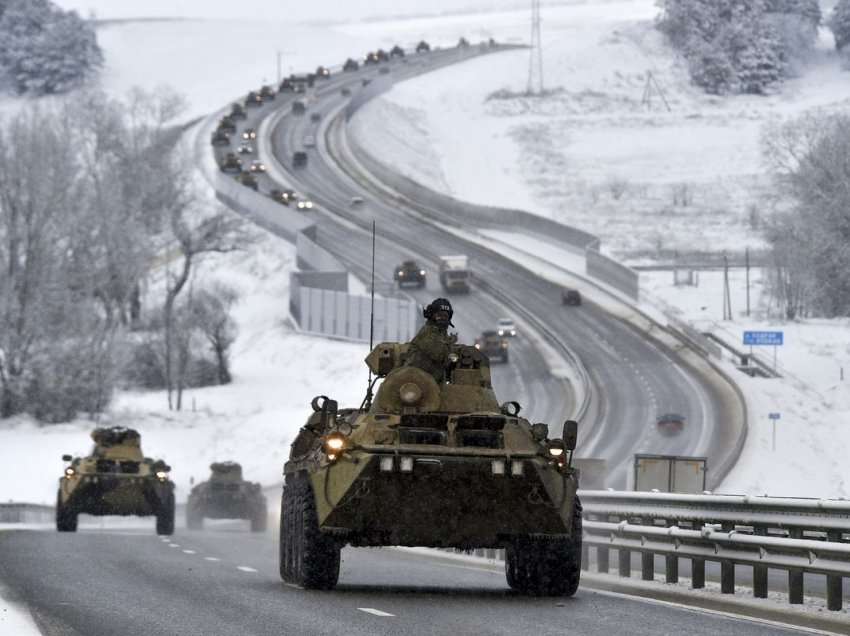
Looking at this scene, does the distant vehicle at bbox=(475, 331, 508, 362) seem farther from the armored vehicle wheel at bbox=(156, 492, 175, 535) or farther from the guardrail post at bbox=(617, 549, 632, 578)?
the guardrail post at bbox=(617, 549, 632, 578)

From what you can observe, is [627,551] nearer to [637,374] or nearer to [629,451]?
[629,451]

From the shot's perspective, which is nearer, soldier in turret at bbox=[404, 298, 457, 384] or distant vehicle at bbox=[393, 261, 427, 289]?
soldier in turret at bbox=[404, 298, 457, 384]

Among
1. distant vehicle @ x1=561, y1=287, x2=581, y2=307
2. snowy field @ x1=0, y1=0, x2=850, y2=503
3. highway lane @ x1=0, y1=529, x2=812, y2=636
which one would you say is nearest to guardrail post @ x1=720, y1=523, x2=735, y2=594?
highway lane @ x1=0, y1=529, x2=812, y2=636

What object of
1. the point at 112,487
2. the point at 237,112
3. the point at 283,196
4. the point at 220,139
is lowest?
the point at 112,487

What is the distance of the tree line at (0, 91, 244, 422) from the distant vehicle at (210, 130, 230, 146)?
2656 cm

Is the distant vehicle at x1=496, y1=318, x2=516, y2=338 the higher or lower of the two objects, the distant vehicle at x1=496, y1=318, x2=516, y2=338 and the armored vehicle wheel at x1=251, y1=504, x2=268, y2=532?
the higher

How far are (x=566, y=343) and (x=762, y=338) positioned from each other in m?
16.4

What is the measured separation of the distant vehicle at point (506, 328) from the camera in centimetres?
8650

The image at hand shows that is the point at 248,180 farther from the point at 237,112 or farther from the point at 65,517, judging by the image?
the point at 65,517

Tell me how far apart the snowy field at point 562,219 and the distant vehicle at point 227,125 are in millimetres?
10663

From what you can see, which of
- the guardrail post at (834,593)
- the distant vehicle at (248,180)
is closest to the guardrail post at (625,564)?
the guardrail post at (834,593)

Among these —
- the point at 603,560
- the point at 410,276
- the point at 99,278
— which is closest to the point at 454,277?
the point at 410,276

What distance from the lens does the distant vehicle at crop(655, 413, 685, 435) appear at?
71.4m

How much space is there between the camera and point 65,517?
3550cm
